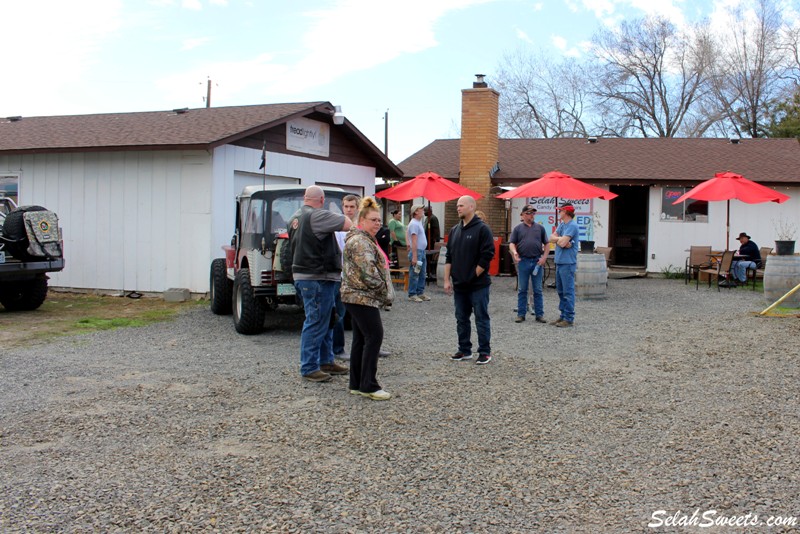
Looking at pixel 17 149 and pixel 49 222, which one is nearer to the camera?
pixel 49 222

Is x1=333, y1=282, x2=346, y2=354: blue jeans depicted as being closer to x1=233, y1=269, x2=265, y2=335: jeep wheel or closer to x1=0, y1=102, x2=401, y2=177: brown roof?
x1=233, y1=269, x2=265, y2=335: jeep wheel

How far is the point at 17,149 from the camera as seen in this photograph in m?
14.2

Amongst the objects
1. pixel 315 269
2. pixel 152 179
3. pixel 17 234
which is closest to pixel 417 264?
pixel 152 179

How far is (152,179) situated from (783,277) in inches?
433

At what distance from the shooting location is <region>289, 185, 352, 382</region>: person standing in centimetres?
676

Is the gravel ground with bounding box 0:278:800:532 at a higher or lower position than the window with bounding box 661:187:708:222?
lower

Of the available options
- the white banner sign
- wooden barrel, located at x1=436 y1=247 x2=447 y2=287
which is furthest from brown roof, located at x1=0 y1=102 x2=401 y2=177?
wooden barrel, located at x1=436 y1=247 x2=447 y2=287

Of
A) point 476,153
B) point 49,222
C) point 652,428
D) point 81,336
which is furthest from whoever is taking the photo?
point 476,153

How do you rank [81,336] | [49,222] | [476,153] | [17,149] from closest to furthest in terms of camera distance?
[81,336] < [49,222] < [17,149] < [476,153]

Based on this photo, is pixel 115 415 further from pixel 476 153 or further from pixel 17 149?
pixel 476 153

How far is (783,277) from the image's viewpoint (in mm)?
12461

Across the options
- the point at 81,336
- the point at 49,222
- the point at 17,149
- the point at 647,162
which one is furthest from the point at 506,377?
the point at 647,162

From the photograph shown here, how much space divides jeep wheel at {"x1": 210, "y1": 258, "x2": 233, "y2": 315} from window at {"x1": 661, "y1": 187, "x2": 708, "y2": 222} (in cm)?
1302

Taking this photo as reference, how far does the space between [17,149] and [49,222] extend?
139 inches
